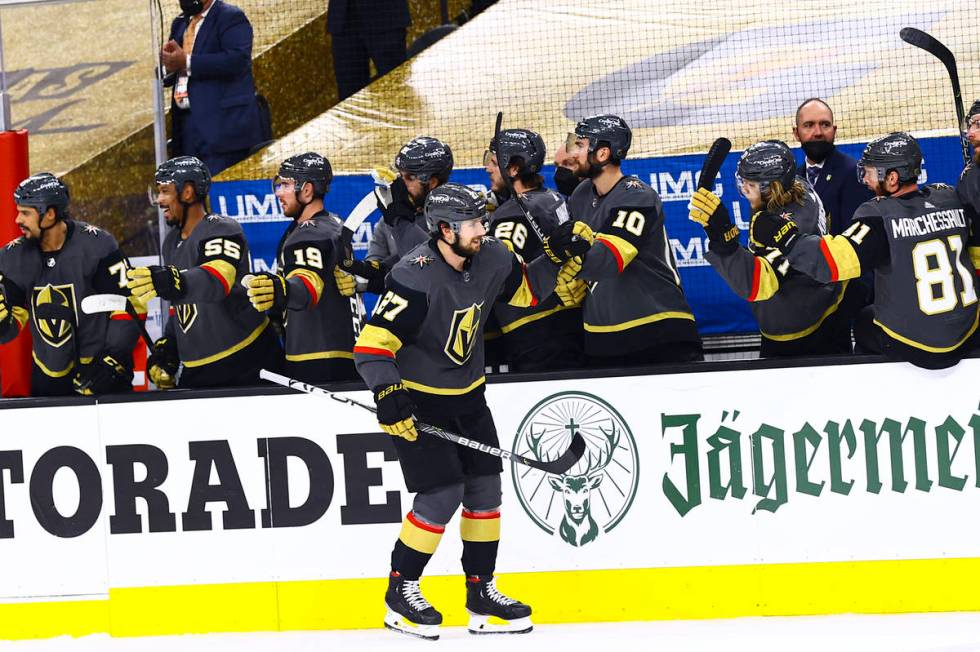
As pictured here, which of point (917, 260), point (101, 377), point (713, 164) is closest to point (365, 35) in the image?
point (101, 377)

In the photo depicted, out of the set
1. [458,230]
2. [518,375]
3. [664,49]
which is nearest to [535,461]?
[518,375]

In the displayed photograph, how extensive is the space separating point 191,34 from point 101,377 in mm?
2492

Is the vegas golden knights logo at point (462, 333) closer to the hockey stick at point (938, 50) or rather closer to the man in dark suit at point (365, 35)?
the hockey stick at point (938, 50)

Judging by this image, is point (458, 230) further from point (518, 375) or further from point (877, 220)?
point (877, 220)

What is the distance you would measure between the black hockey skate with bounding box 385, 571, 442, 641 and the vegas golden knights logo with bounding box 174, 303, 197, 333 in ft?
4.16

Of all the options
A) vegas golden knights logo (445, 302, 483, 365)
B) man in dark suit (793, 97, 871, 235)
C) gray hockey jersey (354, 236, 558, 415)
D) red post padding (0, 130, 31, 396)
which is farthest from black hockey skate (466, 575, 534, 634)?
red post padding (0, 130, 31, 396)

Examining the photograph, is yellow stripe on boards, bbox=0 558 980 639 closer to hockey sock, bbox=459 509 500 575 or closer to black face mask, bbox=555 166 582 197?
hockey sock, bbox=459 509 500 575

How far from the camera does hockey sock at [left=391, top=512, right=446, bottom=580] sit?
4930 mm

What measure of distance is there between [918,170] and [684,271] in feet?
5.55

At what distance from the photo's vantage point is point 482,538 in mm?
4992

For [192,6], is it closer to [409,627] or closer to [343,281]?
[343,281]

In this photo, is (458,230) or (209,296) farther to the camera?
(209,296)

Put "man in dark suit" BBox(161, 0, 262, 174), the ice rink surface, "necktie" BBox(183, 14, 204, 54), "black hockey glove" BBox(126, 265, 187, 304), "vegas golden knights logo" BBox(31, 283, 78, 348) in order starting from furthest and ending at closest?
"necktie" BBox(183, 14, 204, 54), "man in dark suit" BBox(161, 0, 262, 174), "vegas golden knights logo" BBox(31, 283, 78, 348), "black hockey glove" BBox(126, 265, 187, 304), the ice rink surface

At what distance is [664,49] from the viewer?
757 cm
